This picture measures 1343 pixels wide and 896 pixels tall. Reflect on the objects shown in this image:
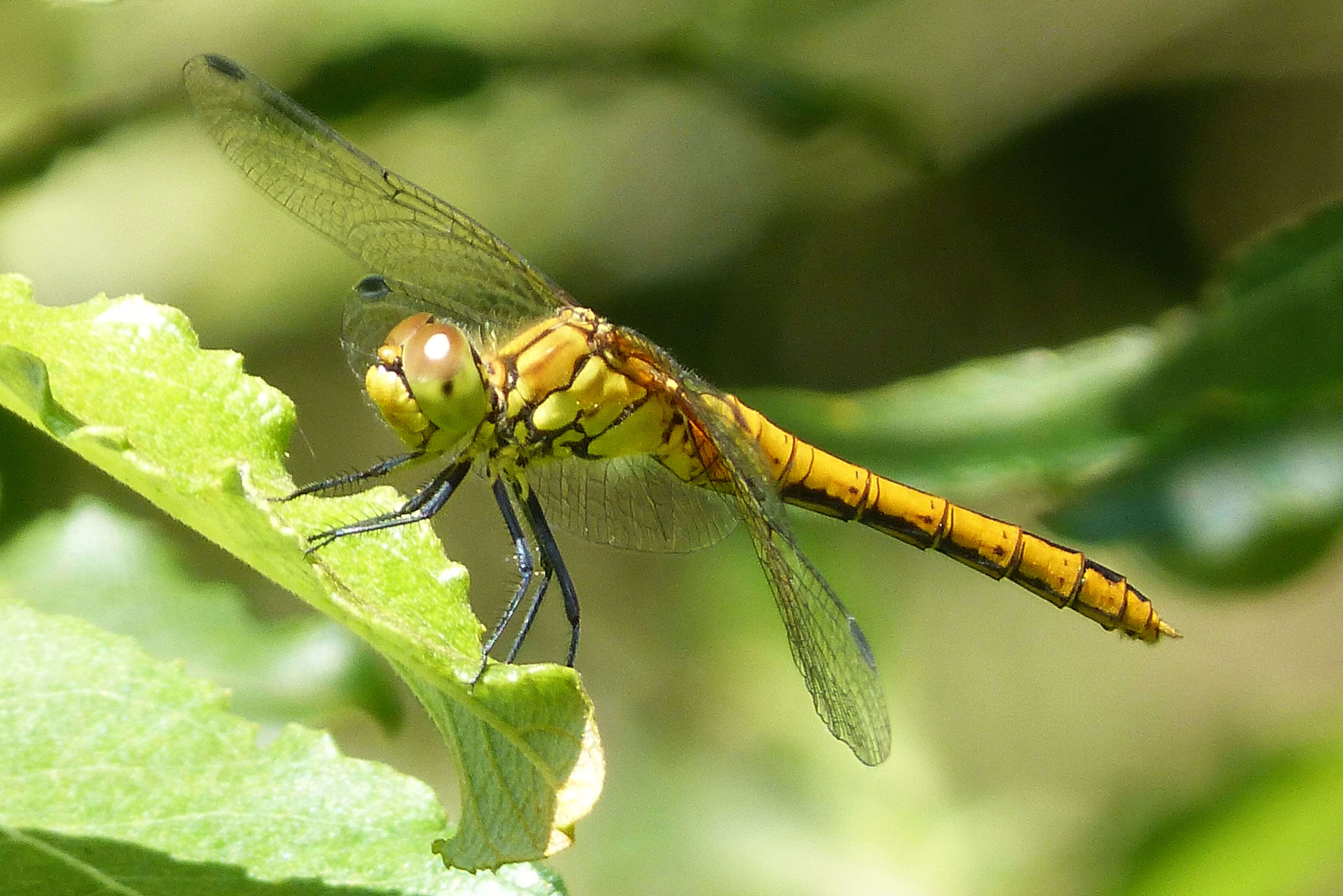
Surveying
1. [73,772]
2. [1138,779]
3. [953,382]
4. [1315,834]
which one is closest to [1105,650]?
[1138,779]

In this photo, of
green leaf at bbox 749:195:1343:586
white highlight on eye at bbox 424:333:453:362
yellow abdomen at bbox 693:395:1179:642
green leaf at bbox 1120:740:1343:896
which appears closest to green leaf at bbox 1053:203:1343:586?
green leaf at bbox 749:195:1343:586

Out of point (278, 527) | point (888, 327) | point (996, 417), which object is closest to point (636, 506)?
point (996, 417)

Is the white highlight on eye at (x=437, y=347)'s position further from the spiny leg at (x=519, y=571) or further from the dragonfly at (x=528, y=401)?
the spiny leg at (x=519, y=571)

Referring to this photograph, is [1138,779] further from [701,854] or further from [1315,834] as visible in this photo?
[1315,834]

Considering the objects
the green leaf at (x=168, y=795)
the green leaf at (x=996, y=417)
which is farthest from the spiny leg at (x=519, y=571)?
the green leaf at (x=996, y=417)

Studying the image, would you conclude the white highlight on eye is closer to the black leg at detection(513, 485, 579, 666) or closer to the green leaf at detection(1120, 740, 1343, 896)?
the black leg at detection(513, 485, 579, 666)

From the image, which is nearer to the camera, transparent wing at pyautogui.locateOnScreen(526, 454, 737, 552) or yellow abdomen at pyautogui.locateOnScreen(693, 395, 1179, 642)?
transparent wing at pyautogui.locateOnScreen(526, 454, 737, 552)

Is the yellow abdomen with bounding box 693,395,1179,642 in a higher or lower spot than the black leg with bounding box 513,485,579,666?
higher
